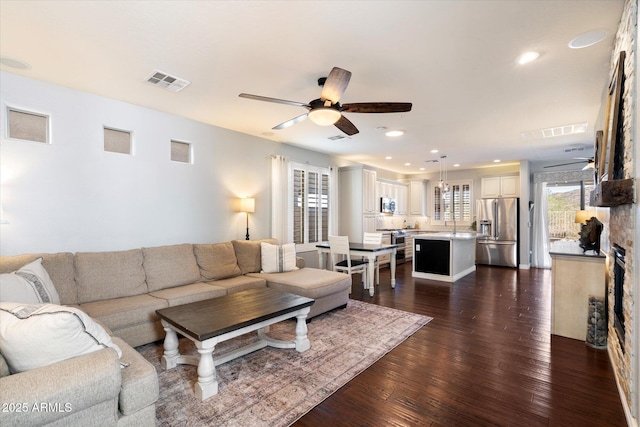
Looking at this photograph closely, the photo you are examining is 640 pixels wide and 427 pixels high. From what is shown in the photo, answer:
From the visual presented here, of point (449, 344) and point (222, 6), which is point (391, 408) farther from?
point (222, 6)

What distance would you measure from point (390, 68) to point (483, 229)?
6.61 m

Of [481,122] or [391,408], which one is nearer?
[391,408]

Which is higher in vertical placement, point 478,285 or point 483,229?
point 483,229

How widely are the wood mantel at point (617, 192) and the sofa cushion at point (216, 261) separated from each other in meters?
3.96

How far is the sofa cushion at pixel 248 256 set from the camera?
4328mm

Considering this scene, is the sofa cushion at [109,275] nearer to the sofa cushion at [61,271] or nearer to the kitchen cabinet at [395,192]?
the sofa cushion at [61,271]

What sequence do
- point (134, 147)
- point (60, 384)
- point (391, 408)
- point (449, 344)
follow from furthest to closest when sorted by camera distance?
1. point (134, 147)
2. point (449, 344)
3. point (391, 408)
4. point (60, 384)

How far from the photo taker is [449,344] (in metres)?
3.06

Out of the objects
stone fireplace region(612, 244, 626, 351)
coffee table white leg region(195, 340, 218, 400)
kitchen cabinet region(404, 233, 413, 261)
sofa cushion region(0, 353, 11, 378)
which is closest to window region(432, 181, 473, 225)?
kitchen cabinet region(404, 233, 413, 261)

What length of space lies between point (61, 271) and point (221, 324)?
1.93m

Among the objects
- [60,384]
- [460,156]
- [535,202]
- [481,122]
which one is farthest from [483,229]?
[60,384]

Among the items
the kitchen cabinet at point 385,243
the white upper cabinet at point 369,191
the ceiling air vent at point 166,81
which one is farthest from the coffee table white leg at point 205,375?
the kitchen cabinet at point 385,243

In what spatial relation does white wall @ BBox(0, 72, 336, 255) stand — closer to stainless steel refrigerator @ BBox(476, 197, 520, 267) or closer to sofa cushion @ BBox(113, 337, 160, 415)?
sofa cushion @ BBox(113, 337, 160, 415)

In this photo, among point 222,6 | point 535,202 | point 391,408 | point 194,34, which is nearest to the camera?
point 222,6
